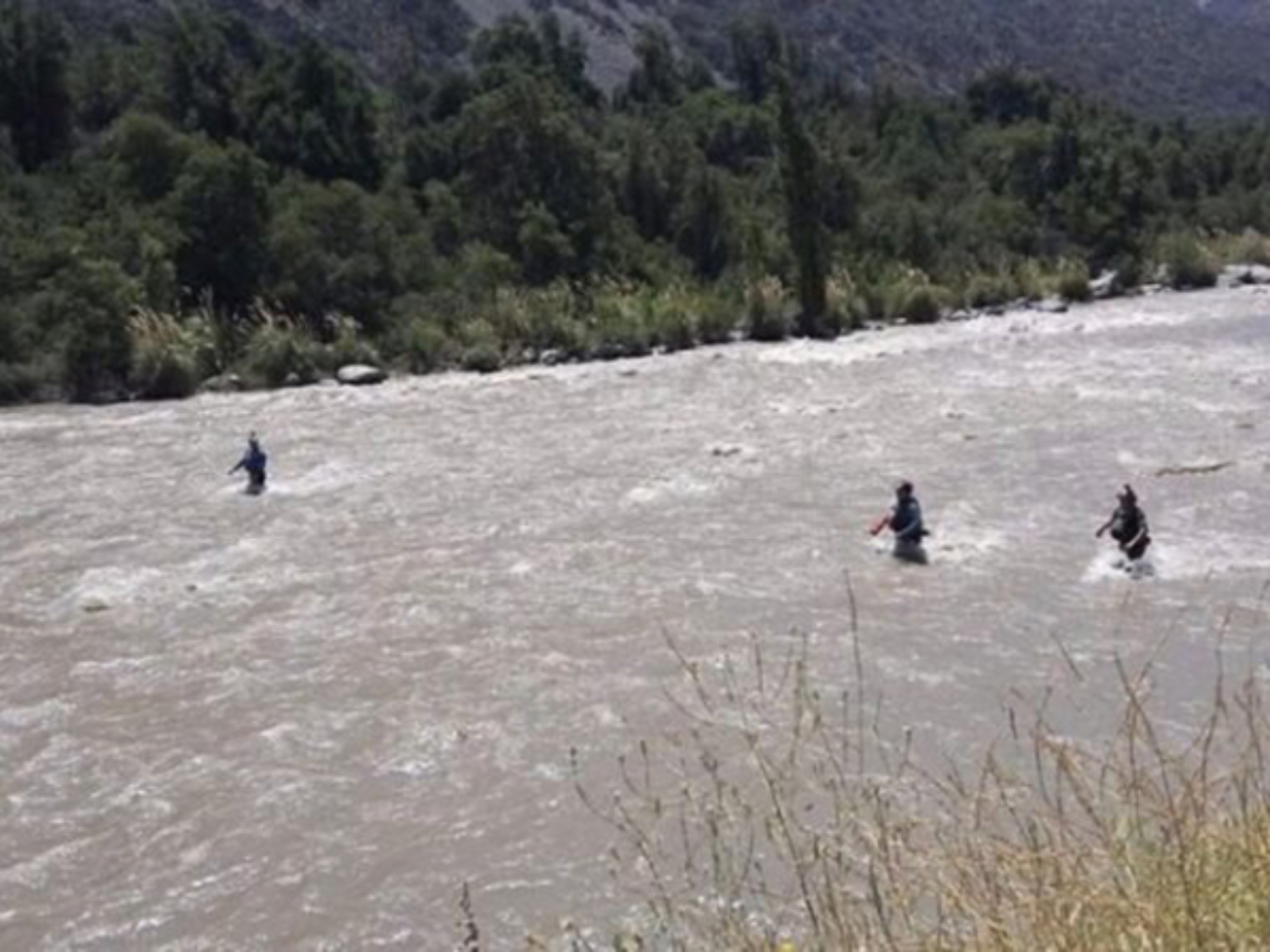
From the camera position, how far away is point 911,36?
138 meters

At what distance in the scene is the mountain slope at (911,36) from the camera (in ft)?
278

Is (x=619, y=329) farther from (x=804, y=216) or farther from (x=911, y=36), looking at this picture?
(x=911, y=36)

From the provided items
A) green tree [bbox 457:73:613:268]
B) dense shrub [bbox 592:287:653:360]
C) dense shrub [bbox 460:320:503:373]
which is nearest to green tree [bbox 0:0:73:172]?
green tree [bbox 457:73:613:268]

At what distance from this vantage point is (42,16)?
47.2m

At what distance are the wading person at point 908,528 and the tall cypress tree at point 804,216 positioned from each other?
2048 cm

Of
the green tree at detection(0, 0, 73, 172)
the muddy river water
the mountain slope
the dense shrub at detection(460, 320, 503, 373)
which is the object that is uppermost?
the mountain slope

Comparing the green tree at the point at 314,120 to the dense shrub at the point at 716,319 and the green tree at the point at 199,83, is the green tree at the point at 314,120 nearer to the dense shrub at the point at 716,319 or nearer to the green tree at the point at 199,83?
the green tree at the point at 199,83

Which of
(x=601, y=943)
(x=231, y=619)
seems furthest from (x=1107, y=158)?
(x=601, y=943)

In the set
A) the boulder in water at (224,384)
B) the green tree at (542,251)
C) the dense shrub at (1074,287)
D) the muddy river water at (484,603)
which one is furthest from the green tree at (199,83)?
the dense shrub at (1074,287)

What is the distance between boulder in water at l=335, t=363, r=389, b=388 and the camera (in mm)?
30766

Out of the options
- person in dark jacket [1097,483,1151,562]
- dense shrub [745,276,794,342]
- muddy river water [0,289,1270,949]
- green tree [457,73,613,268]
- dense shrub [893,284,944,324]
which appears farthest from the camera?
green tree [457,73,613,268]

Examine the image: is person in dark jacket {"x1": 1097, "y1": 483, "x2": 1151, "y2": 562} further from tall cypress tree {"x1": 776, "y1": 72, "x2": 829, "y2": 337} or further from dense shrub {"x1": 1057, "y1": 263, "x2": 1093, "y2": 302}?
dense shrub {"x1": 1057, "y1": 263, "x2": 1093, "y2": 302}

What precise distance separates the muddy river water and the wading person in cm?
29

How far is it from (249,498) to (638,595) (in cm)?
723
